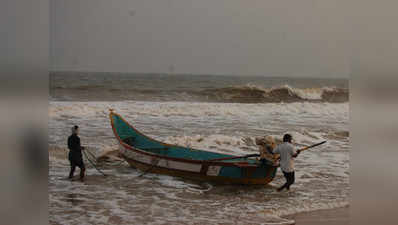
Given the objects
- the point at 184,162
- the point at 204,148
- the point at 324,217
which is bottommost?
the point at 324,217

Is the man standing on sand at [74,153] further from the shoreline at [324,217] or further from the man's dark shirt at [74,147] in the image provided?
the shoreline at [324,217]

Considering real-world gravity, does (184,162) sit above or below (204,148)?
below

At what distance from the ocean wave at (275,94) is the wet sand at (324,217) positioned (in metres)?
0.99

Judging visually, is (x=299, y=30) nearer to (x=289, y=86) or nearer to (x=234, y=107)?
(x=289, y=86)

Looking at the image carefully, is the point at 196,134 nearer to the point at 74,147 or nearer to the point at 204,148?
the point at 204,148

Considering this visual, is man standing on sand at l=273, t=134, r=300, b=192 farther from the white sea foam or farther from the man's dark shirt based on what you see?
the man's dark shirt

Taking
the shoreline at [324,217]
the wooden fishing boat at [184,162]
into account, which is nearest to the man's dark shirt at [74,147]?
the wooden fishing boat at [184,162]

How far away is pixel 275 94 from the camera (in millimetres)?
3918

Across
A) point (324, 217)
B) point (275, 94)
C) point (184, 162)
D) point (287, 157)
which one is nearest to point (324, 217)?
Result: point (324, 217)

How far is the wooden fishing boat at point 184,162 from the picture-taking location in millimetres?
3758

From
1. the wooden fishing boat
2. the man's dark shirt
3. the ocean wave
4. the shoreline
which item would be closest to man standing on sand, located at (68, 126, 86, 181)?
the man's dark shirt

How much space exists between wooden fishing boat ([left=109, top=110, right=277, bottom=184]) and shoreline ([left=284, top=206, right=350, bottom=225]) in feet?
1.33

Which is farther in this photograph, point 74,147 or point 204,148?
point 204,148
